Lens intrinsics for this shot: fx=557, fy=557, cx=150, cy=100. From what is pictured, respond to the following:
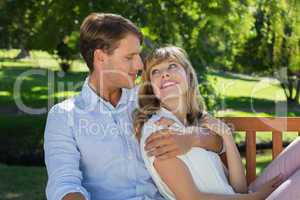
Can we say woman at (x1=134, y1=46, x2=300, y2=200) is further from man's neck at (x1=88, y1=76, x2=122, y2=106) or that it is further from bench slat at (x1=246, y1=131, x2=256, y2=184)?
bench slat at (x1=246, y1=131, x2=256, y2=184)

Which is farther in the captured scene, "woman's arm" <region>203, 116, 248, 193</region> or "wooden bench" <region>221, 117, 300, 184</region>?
"wooden bench" <region>221, 117, 300, 184</region>

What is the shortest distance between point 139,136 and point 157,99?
27 cm

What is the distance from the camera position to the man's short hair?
9.10 feet

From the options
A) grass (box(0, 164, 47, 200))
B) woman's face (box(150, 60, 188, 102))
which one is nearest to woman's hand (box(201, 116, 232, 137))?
woman's face (box(150, 60, 188, 102))

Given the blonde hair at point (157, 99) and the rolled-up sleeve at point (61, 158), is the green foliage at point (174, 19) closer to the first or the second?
the blonde hair at point (157, 99)

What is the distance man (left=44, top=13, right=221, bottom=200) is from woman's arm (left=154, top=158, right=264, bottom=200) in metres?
0.04

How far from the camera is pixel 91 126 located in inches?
109

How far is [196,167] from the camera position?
2.80m

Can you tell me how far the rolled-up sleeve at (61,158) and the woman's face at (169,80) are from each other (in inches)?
19.5

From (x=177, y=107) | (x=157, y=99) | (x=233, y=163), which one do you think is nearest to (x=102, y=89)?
(x=157, y=99)

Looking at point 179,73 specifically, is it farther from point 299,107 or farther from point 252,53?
point 252,53

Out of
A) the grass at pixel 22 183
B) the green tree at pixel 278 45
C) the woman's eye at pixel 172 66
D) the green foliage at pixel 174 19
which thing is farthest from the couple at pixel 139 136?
the green tree at pixel 278 45

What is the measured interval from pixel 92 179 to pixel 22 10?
25.3 feet

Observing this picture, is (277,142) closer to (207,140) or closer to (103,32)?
(207,140)
